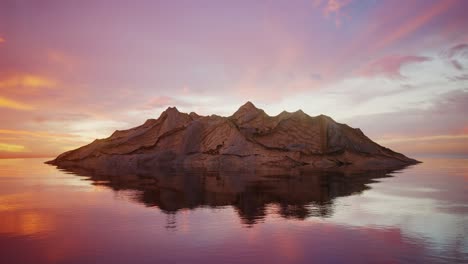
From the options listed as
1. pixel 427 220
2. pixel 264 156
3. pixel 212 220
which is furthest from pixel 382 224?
pixel 264 156

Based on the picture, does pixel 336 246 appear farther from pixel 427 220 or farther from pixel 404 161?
pixel 404 161

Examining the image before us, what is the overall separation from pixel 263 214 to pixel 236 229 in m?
4.26

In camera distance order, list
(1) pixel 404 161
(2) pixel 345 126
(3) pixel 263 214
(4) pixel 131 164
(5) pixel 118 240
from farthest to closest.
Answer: (1) pixel 404 161
(2) pixel 345 126
(4) pixel 131 164
(3) pixel 263 214
(5) pixel 118 240

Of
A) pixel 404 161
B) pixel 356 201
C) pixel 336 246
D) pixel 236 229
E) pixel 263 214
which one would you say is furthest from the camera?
pixel 404 161

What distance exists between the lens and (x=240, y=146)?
75.1 m

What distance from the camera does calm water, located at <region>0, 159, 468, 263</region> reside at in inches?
513

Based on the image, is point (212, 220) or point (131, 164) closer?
point (212, 220)

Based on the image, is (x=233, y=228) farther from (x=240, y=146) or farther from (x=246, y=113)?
(x=246, y=113)

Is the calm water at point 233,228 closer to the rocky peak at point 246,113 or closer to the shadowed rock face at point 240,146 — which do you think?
the shadowed rock face at point 240,146

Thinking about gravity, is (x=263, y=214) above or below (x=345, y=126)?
below

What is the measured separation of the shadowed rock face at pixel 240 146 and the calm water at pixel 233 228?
150 feet

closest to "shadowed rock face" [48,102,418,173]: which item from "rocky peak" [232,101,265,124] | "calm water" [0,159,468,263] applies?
"rocky peak" [232,101,265,124]

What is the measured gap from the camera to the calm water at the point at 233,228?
13.0m

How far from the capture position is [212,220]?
19109mm
